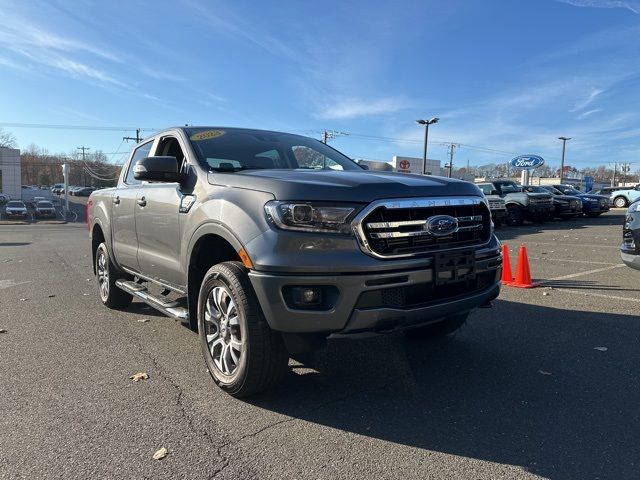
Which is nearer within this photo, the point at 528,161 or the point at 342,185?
the point at 342,185

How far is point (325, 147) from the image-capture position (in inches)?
205

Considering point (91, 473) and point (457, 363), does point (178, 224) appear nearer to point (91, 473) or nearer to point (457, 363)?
point (91, 473)

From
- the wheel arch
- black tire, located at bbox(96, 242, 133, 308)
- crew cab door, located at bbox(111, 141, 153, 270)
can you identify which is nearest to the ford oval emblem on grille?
the wheel arch

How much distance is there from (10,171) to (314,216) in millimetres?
76348

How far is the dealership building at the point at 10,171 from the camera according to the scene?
2584 inches

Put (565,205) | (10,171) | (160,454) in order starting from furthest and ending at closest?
1. (10,171)
2. (565,205)
3. (160,454)

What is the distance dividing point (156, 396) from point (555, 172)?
13607cm

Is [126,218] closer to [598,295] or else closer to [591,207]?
[598,295]

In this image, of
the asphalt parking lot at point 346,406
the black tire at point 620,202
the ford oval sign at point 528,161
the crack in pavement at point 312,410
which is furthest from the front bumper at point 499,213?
the ford oval sign at point 528,161

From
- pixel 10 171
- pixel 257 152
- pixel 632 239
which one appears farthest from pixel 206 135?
pixel 10 171

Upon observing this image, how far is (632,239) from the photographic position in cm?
595

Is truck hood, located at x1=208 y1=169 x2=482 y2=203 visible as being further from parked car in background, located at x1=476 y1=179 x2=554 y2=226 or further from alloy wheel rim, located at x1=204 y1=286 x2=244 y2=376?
parked car in background, located at x1=476 y1=179 x2=554 y2=226

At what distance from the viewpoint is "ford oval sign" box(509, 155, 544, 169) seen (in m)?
47.4

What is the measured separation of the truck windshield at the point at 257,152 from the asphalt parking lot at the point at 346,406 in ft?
5.57
